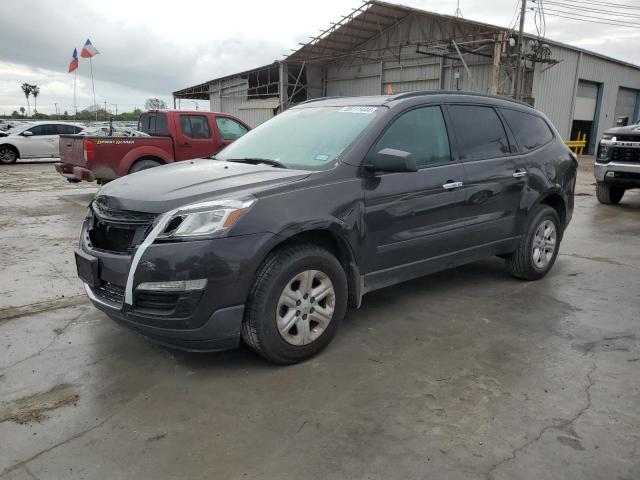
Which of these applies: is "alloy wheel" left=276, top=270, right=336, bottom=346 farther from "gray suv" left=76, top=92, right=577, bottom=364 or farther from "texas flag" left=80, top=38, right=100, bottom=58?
"texas flag" left=80, top=38, right=100, bottom=58

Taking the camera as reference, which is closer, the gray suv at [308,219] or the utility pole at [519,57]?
the gray suv at [308,219]

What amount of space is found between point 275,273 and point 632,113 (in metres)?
30.8

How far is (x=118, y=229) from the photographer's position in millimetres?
3293

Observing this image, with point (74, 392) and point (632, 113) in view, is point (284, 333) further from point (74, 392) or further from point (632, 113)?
point (632, 113)

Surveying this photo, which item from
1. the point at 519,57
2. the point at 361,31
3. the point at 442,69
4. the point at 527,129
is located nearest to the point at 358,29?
the point at 361,31

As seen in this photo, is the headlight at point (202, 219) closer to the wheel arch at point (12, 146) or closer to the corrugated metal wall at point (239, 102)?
the wheel arch at point (12, 146)

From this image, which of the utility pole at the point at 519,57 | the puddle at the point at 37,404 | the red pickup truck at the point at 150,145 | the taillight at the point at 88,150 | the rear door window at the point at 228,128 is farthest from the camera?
the utility pole at the point at 519,57

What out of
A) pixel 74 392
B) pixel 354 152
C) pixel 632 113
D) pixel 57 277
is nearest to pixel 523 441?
pixel 354 152

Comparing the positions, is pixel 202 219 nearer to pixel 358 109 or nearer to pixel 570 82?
pixel 358 109

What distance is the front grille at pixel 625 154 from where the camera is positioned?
9352mm

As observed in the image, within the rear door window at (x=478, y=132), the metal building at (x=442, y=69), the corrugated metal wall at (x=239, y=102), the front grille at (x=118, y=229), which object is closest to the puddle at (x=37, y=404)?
the front grille at (x=118, y=229)

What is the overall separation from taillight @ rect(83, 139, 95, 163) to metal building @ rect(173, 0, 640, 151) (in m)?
13.8

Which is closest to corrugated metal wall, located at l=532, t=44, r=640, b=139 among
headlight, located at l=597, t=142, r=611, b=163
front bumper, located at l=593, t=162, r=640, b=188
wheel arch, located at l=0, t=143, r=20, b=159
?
headlight, located at l=597, t=142, r=611, b=163

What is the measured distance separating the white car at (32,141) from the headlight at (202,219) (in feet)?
60.8
